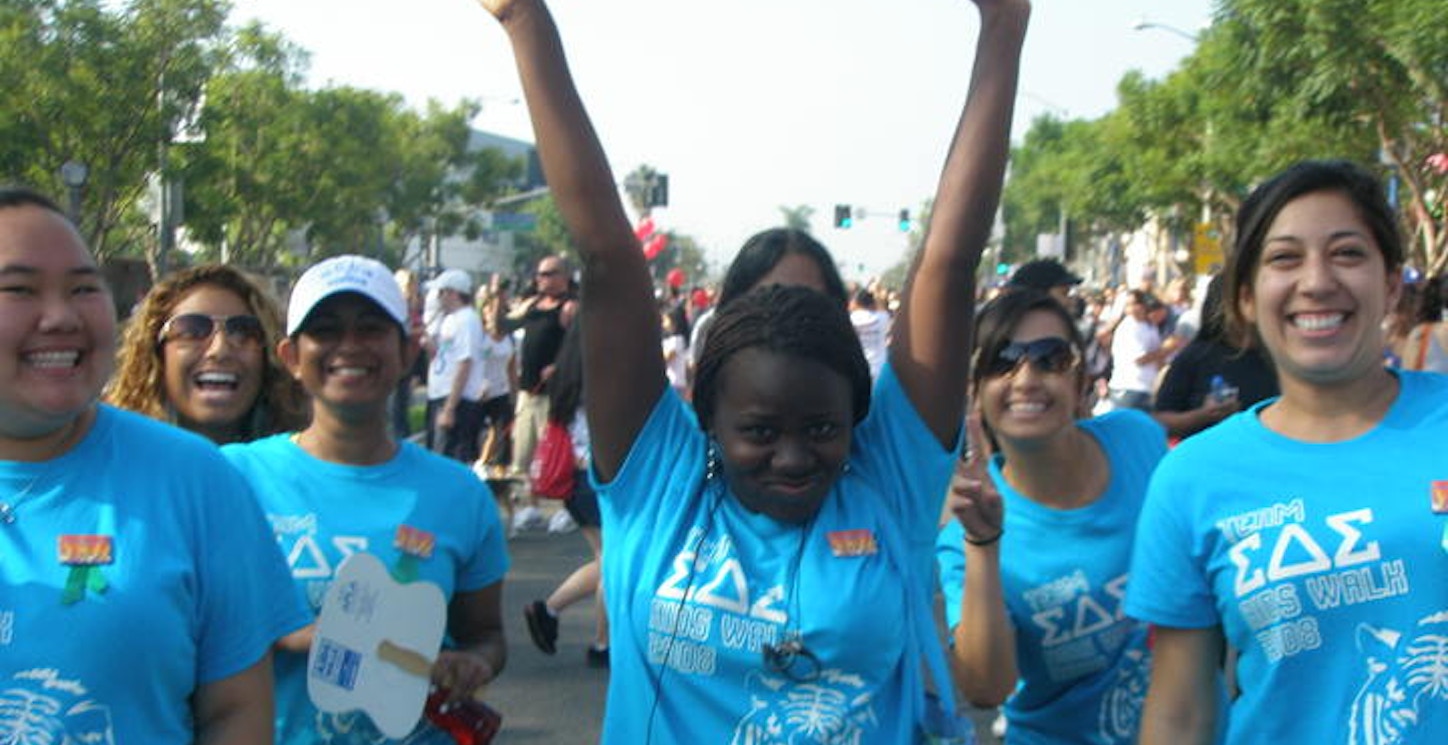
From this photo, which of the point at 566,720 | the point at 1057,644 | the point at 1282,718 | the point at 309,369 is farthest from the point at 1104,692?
the point at 566,720

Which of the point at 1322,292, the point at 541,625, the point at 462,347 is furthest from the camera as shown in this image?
the point at 462,347

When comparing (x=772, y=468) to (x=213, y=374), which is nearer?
(x=772, y=468)

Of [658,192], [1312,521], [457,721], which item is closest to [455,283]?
[457,721]

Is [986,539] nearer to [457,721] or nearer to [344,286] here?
[457,721]

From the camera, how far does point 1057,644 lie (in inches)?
138

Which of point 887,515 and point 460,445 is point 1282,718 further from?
point 460,445

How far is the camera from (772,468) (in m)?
2.64

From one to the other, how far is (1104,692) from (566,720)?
374 cm

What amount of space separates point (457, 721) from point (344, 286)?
942 millimetres

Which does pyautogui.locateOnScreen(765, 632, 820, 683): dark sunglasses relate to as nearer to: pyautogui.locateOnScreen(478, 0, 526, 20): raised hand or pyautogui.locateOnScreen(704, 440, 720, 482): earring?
pyautogui.locateOnScreen(704, 440, 720, 482): earring

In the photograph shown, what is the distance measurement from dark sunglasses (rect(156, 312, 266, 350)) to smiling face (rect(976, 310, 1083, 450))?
1.78 meters

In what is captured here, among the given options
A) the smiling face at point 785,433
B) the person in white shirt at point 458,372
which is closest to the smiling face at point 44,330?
the smiling face at point 785,433

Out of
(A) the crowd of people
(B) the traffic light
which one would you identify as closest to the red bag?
(A) the crowd of people

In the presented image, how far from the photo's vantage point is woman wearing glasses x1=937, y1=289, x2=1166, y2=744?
3510mm
